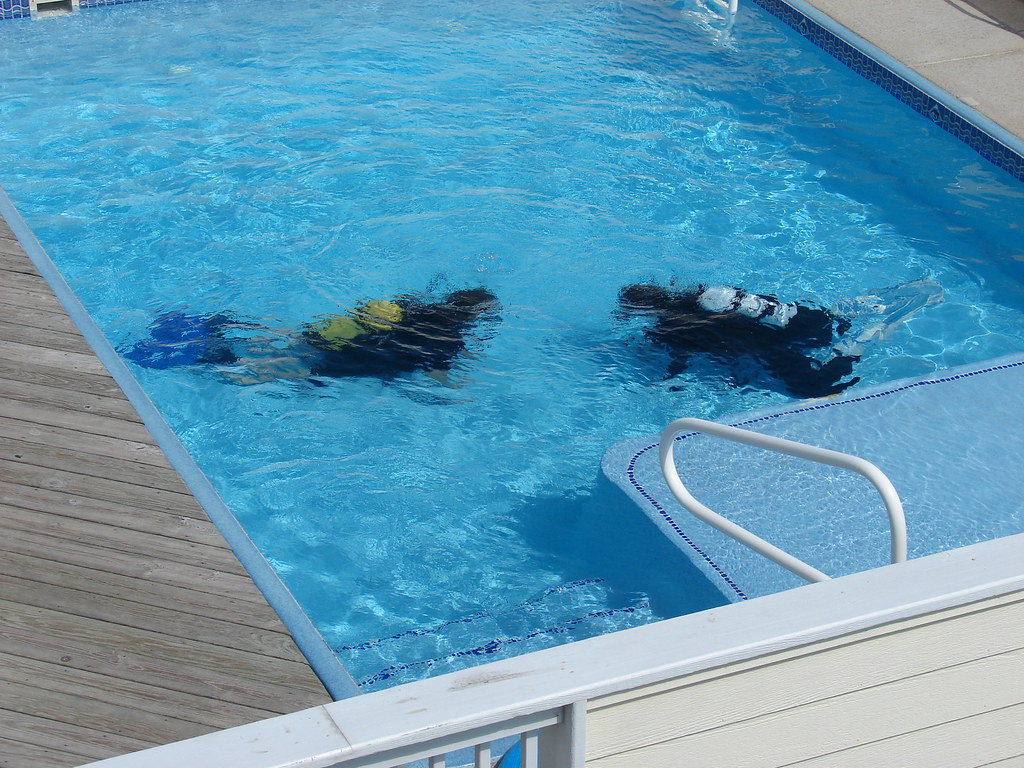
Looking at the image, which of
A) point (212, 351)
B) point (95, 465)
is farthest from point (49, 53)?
point (95, 465)

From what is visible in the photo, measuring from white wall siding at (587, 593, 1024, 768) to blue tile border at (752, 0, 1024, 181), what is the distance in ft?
21.1

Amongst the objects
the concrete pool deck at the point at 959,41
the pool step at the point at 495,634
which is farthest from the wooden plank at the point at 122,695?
the concrete pool deck at the point at 959,41

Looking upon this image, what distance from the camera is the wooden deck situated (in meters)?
3.05

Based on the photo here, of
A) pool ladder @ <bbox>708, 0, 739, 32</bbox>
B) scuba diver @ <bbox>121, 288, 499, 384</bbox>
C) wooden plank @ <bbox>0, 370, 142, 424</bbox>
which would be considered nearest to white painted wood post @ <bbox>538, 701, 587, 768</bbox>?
wooden plank @ <bbox>0, 370, 142, 424</bbox>

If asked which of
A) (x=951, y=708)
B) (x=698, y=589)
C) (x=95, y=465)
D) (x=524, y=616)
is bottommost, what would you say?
(x=524, y=616)

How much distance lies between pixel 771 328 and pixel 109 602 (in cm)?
412

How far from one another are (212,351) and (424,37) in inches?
200

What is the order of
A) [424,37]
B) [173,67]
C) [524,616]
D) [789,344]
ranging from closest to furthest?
[524,616] < [789,344] < [173,67] < [424,37]

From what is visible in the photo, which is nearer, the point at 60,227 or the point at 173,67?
the point at 60,227

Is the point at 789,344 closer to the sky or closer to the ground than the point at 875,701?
closer to the ground

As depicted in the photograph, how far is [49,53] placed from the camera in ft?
31.6

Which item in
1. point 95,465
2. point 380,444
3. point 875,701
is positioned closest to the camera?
point 875,701

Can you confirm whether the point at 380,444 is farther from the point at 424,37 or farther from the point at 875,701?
the point at 424,37

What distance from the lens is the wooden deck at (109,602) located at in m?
3.05
